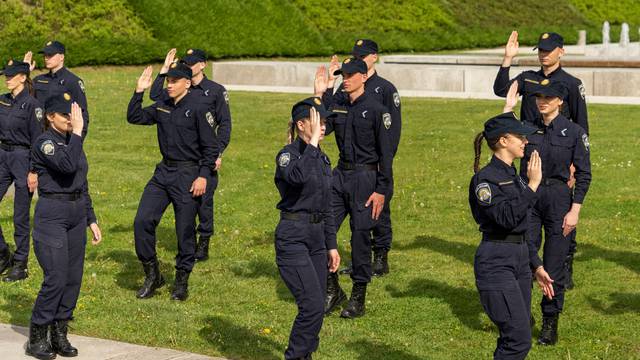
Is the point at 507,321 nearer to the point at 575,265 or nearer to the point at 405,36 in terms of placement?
the point at 575,265

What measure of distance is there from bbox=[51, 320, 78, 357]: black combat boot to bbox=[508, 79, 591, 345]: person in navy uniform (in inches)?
159

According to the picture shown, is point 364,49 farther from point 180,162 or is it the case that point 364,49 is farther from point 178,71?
point 180,162

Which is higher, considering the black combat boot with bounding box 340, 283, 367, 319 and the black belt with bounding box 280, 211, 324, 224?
the black belt with bounding box 280, 211, 324, 224

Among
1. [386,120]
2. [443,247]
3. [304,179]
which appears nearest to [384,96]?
[386,120]

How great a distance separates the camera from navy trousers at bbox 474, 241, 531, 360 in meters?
8.21

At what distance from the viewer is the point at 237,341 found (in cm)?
1055

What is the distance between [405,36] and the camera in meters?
48.0

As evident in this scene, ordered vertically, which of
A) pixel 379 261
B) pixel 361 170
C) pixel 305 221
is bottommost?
pixel 379 261

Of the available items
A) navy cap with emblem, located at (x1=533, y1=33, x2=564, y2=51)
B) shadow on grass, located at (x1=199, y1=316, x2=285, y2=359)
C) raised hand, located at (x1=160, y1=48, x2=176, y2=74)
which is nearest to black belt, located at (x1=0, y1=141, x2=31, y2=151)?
raised hand, located at (x1=160, y1=48, x2=176, y2=74)

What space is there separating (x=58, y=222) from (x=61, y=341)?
3.38 ft

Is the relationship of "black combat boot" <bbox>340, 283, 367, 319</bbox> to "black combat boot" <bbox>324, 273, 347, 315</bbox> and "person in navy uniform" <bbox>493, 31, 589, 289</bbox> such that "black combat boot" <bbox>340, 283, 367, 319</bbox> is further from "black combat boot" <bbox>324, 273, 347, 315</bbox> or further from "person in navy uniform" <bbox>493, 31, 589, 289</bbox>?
"person in navy uniform" <bbox>493, 31, 589, 289</bbox>

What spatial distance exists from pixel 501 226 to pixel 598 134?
14566 millimetres

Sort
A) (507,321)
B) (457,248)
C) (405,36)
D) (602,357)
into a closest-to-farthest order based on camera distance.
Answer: (507,321)
(602,357)
(457,248)
(405,36)

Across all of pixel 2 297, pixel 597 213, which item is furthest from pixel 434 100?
pixel 2 297
